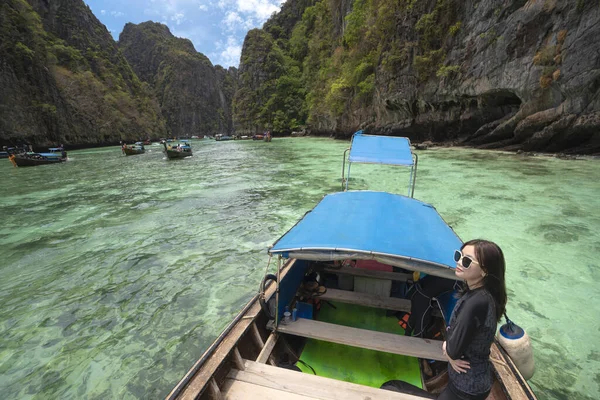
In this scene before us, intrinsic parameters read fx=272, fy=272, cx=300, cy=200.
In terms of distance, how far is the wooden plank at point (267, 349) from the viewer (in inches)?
137

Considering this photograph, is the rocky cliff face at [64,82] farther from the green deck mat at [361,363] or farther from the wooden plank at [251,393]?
the green deck mat at [361,363]

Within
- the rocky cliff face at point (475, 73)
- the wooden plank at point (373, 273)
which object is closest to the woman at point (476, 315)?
the wooden plank at point (373, 273)

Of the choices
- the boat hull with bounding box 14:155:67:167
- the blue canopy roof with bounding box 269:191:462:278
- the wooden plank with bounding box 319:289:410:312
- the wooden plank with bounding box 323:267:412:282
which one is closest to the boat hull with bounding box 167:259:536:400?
the wooden plank with bounding box 319:289:410:312

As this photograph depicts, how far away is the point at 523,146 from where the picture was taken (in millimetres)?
21797

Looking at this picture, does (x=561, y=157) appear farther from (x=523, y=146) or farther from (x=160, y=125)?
(x=160, y=125)

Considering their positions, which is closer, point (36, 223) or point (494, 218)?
point (494, 218)

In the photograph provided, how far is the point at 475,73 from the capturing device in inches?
899

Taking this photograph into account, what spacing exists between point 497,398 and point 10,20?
65.2m

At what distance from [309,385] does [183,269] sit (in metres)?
5.46

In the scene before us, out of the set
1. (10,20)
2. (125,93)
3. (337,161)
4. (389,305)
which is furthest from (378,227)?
(125,93)

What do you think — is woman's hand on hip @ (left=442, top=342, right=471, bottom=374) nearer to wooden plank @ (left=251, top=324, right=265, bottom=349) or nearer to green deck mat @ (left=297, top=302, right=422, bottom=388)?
green deck mat @ (left=297, top=302, right=422, bottom=388)

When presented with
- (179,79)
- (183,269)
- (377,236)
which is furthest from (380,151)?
(179,79)

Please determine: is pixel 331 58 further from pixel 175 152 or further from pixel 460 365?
pixel 460 365

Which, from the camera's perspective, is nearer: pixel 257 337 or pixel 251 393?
pixel 251 393
